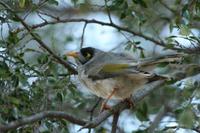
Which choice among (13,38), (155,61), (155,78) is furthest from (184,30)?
(13,38)

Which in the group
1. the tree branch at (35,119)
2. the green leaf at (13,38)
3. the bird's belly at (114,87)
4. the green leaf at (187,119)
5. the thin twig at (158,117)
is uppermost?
the green leaf at (13,38)

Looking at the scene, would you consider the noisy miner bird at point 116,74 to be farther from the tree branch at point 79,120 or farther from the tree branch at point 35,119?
the tree branch at point 35,119

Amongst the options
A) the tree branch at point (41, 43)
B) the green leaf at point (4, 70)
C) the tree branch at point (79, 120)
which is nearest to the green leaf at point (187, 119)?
the tree branch at point (79, 120)

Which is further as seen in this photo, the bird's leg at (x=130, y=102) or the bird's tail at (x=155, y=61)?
the bird's leg at (x=130, y=102)

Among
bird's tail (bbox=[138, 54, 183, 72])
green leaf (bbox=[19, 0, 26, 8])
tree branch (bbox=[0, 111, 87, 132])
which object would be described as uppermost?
green leaf (bbox=[19, 0, 26, 8])

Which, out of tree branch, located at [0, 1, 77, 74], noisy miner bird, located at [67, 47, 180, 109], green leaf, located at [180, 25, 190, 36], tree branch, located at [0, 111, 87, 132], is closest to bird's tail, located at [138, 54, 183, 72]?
noisy miner bird, located at [67, 47, 180, 109]

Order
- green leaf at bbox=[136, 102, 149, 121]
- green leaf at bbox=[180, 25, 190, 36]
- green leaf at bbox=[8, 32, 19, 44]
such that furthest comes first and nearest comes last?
1. green leaf at bbox=[136, 102, 149, 121]
2. green leaf at bbox=[8, 32, 19, 44]
3. green leaf at bbox=[180, 25, 190, 36]

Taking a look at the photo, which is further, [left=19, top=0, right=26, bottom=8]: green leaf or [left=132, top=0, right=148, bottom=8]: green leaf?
[left=132, top=0, right=148, bottom=8]: green leaf

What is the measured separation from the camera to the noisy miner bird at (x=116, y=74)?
15.5 feet

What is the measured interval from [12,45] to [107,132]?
5.65ft

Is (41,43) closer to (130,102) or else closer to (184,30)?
(130,102)

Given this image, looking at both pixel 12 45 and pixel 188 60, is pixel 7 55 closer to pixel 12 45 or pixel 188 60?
pixel 12 45

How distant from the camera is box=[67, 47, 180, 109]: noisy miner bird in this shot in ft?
15.5

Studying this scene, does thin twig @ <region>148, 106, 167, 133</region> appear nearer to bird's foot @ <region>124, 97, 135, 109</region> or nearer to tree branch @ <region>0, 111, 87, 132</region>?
bird's foot @ <region>124, 97, 135, 109</region>
